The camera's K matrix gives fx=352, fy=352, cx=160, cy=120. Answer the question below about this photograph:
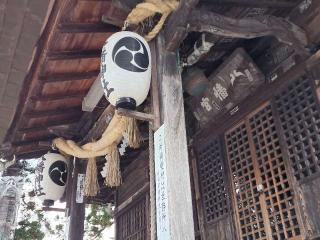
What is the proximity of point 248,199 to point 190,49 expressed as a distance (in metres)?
2.27

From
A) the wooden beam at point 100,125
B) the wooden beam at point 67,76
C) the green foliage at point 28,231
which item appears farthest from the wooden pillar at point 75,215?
the green foliage at point 28,231

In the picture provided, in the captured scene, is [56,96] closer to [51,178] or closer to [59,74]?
[59,74]

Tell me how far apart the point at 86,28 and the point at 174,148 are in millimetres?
2298

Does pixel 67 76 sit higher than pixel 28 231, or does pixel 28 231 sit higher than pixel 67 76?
pixel 67 76

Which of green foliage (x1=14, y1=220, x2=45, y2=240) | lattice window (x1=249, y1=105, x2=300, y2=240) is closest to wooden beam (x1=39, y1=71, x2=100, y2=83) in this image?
lattice window (x1=249, y1=105, x2=300, y2=240)

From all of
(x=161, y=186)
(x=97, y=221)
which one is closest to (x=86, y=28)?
(x=161, y=186)

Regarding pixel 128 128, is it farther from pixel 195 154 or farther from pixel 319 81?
pixel 319 81

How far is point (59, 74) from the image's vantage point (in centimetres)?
576

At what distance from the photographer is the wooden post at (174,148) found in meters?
3.15

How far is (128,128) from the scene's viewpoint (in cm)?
470

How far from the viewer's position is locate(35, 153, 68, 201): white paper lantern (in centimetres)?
743

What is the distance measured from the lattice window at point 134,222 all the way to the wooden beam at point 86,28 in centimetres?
429

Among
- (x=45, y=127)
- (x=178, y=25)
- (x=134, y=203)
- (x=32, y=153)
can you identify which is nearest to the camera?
(x=178, y=25)

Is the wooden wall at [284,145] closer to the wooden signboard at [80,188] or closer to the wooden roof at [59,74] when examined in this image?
the wooden roof at [59,74]
